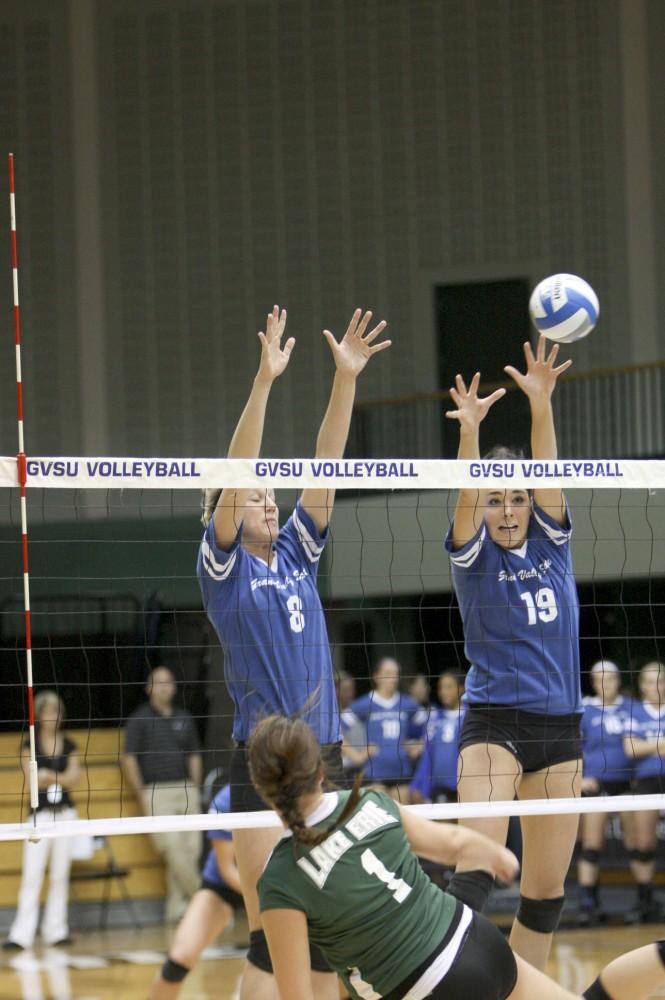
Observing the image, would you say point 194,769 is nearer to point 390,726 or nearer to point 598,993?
point 390,726

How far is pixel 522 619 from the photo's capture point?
206 inches

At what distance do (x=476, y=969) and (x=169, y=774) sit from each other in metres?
8.24

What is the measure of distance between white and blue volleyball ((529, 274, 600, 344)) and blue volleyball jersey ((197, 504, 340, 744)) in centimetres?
185

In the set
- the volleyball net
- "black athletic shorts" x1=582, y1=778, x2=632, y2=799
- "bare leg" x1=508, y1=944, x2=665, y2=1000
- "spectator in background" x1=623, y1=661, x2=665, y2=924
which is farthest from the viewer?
the volleyball net

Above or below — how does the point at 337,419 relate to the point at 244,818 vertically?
above

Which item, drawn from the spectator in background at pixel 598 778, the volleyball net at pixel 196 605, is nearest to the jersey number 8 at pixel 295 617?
the volleyball net at pixel 196 605

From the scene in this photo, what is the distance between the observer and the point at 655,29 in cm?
1766

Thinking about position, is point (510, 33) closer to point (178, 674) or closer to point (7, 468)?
point (178, 674)

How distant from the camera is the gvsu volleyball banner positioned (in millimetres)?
4930

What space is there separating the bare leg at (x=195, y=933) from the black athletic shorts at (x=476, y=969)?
8.44 feet

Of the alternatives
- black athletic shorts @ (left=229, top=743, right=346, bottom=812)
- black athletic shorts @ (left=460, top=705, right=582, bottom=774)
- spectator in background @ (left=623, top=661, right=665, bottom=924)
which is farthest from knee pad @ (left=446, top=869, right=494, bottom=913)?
spectator in background @ (left=623, top=661, right=665, bottom=924)

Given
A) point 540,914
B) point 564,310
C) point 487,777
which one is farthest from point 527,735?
point 564,310

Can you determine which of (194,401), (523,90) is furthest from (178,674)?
(523,90)

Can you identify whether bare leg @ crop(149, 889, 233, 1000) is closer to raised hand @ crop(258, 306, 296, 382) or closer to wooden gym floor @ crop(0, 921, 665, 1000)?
wooden gym floor @ crop(0, 921, 665, 1000)
